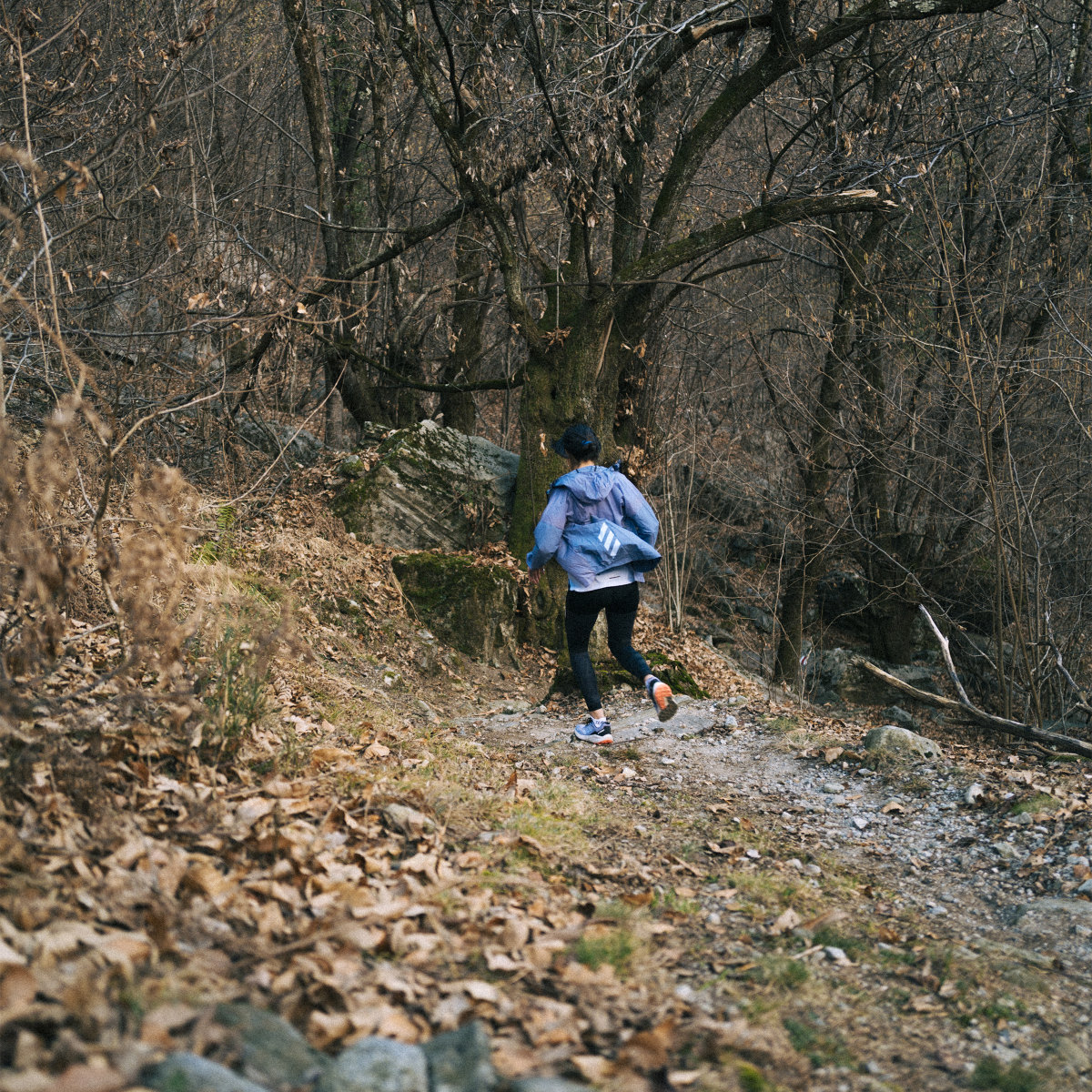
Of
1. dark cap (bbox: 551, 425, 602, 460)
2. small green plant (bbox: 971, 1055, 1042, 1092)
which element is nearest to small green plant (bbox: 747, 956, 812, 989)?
small green plant (bbox: 971, 1055, 1042, 1092)

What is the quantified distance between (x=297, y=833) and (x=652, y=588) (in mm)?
10660

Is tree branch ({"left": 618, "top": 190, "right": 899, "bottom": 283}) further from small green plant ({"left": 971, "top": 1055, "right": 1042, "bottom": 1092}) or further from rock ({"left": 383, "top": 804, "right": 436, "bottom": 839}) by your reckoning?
small green plant ({"left": 971, "top": 1055, "right": 1042, "bottom": 1092})

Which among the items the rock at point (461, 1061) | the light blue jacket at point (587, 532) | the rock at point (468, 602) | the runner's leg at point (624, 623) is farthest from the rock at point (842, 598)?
the rock at point (461, 1061)

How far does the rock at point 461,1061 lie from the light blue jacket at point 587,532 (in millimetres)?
4038

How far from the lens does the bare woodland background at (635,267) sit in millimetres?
7457

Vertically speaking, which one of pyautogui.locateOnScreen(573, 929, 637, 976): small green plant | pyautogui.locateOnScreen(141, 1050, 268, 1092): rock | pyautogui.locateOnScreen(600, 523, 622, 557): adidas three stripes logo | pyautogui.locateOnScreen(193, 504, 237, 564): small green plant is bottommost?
pyautogui.locateOnScreen(573, 929, 637, 976): small green plant

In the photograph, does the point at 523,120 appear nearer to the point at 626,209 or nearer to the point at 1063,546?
the point at 626,209

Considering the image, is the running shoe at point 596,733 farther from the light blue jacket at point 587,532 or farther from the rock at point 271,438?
the rock at point 271,438

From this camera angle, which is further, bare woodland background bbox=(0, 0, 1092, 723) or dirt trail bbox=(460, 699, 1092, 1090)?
bare woodland background bbox=(0, 0, 1092, 723)

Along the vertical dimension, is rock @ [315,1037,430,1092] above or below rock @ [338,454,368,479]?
below

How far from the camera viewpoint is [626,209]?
930cm

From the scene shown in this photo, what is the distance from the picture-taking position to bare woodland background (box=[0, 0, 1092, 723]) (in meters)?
7.46

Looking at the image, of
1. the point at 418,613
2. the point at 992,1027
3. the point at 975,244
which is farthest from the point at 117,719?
the point at 975,244

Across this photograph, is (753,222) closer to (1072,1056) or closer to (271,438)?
(271,438)
